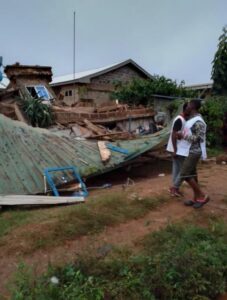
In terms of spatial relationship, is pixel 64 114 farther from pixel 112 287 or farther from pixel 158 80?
pixel 112 287

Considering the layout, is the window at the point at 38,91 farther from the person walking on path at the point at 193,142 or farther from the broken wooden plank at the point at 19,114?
the person walking on path at the point at 193,142

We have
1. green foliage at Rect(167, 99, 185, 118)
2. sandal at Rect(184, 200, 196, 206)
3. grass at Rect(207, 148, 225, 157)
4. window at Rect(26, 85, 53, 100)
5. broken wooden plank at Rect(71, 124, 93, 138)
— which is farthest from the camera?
window at Rect(26, 85, 53, 100)

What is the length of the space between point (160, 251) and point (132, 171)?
19.0 feet

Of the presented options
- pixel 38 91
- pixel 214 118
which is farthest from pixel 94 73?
pixel 214 118

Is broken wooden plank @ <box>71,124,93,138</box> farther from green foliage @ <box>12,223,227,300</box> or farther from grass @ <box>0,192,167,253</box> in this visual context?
green foliage @ <box>12,223,227,300</box>

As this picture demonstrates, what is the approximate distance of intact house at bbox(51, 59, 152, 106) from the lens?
19047mm

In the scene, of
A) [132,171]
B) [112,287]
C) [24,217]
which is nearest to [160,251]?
[112,287]

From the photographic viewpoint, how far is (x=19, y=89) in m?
15.3

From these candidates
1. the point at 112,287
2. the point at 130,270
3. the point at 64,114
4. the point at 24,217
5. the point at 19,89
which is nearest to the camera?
the point at 112,287

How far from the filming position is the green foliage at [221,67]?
46.1ft

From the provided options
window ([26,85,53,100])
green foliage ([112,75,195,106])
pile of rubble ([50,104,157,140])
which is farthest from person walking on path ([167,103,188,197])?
window ([26,85,53,100])

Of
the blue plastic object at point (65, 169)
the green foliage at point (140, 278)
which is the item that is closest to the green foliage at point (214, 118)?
the blue plastic object at point (65, 169)

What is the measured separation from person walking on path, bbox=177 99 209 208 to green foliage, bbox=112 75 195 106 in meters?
8.85

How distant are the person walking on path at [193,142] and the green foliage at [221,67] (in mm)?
8803
